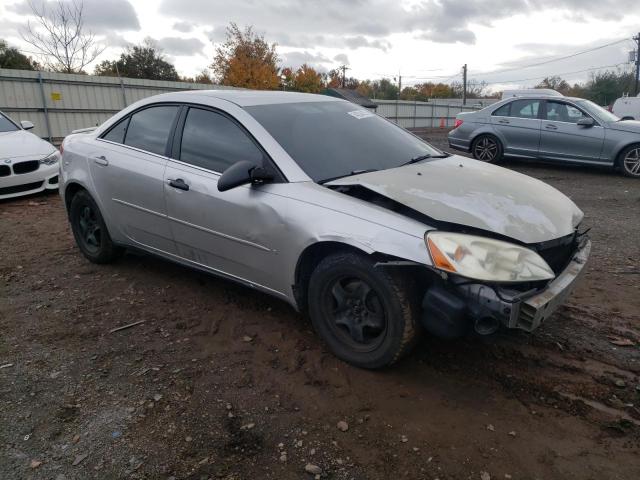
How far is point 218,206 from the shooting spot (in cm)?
325

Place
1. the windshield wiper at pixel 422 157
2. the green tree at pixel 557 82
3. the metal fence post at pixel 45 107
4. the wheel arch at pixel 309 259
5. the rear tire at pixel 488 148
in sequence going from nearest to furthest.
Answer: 1. the wheel arch at pixel 309 259
2. the windshield wiper at pixel 422 157
3. the rear tire at pixel 488 148
4. the metal fence post at pixel 45 107
5. the green tree at pixel 557 82

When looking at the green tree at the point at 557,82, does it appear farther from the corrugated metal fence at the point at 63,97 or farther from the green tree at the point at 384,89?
the corrugated metal fence at the point at 63,97

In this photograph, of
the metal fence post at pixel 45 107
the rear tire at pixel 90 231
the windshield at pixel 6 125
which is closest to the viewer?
Answer: the rear tire at pixel 90 231

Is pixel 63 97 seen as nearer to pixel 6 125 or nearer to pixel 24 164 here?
pixel 6 125

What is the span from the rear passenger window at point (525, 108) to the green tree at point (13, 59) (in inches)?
1290

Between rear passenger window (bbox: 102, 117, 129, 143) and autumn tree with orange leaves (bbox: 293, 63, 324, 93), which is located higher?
autumn tree with orange leaves (bbox: 293, 63, 324, 93)

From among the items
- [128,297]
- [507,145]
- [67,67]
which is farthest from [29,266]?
[67,67]

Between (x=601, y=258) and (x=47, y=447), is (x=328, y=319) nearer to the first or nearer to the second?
(x=47, y=447)

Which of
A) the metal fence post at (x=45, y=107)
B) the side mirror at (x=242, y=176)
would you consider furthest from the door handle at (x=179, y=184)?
the metal fence post at (x=45, y=107)

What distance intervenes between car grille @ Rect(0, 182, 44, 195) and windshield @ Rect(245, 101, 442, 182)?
19.2 feet

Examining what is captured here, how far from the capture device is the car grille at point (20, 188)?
7.38 metres

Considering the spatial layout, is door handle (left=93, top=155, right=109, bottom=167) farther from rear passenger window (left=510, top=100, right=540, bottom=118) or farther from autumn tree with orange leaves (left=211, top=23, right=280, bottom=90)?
autumn tree with orange leaves (left=211, top=23, right=280, bottom=90)

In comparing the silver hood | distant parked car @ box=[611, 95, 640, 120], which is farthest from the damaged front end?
distant parked car @ box=[611, 95, 640, 120]

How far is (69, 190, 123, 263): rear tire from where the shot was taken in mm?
4383
